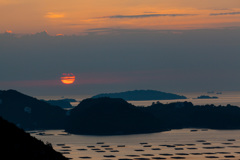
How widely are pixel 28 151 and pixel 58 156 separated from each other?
149 inches

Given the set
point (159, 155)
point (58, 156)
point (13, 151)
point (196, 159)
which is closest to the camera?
point (13, 151)

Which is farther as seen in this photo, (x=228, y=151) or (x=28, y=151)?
(x=228, y=151)

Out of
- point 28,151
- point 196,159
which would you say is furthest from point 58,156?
point 196,159

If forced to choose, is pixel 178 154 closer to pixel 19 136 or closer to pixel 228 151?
pixel 228 151

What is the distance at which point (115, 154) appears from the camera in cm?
19262

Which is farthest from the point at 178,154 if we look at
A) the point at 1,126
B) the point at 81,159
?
the point at 1,126

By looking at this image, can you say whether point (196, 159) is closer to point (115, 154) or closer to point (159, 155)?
point (159, 155)

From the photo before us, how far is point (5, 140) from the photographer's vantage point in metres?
51.2

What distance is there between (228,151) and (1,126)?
154 metres

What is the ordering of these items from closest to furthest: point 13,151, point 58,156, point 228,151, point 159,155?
point 13,151 < point 58,156 < point 159,155 < point 228,151

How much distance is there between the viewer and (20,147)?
50344 mm

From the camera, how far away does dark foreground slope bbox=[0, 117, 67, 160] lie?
156 feet

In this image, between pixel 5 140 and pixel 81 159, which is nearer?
pixel 5 140

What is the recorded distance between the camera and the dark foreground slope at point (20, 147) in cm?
4756
